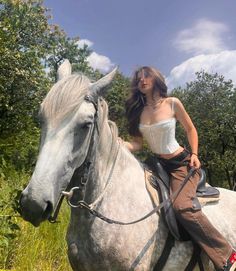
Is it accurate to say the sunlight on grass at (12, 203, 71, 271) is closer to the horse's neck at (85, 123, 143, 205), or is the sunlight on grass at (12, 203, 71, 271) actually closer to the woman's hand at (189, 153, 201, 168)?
the horse's neck at (85, 123, 143, 205)

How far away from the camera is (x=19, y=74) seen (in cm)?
2000

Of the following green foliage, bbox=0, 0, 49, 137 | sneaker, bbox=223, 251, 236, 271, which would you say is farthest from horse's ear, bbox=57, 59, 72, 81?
green foliage, bbox=0, 0, 49, 137

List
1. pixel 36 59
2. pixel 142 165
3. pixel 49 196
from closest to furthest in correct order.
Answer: pixel 49 196 < pixel 142 165 < pixel 36 59

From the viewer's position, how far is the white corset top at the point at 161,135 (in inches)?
145

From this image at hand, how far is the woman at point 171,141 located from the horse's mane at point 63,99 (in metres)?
1.05

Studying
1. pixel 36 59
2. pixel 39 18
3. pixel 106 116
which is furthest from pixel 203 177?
pixel 39 18

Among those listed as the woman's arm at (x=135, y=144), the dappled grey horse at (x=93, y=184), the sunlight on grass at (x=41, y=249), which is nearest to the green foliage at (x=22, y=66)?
the sunlight on grass at (x=41, y=249)

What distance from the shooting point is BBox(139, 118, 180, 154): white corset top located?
368 centimetres

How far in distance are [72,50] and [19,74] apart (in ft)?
64.7

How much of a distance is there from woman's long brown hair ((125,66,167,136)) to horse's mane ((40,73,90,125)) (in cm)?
107

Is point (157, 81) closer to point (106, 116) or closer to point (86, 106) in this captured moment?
point (106, 116)

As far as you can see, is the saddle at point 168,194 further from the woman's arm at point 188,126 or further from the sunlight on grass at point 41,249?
the sunlight on grass at point 41,249

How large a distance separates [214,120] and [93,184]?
99.9ft

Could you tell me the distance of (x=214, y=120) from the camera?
1275 inches
